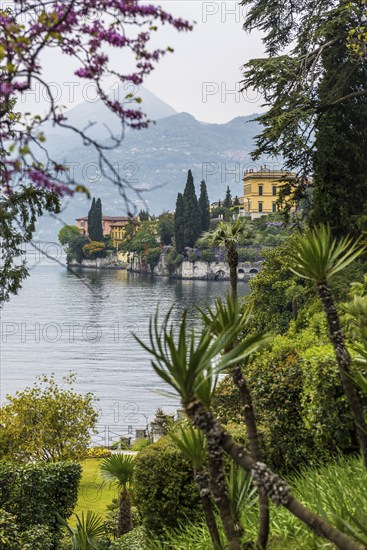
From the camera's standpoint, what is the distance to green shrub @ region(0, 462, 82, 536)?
14.9 metres

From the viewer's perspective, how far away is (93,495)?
22.7 m

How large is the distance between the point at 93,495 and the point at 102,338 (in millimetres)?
72543

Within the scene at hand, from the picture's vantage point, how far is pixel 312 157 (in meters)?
25.7

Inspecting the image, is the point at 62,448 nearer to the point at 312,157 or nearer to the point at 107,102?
the point at 312,157

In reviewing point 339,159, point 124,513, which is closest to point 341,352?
point 124,513

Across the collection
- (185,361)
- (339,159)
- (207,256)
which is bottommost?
(207,256)

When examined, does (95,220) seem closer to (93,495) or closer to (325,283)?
(93,495)

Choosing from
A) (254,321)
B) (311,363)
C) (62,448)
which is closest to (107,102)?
(311,363)

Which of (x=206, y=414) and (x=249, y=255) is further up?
(x=206, y=414)

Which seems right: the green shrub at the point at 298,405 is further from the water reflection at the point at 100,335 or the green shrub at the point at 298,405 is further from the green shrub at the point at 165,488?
the water reflection at the point at 100,335

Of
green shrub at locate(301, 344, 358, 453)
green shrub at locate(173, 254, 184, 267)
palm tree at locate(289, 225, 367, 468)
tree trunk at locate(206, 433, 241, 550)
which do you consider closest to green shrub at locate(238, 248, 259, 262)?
green shrub at locate(173, 254, 184, 267)

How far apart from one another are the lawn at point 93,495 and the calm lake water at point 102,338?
16789mm

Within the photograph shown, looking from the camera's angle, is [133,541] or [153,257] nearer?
[133,541]

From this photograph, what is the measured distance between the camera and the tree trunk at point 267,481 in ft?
13.5
